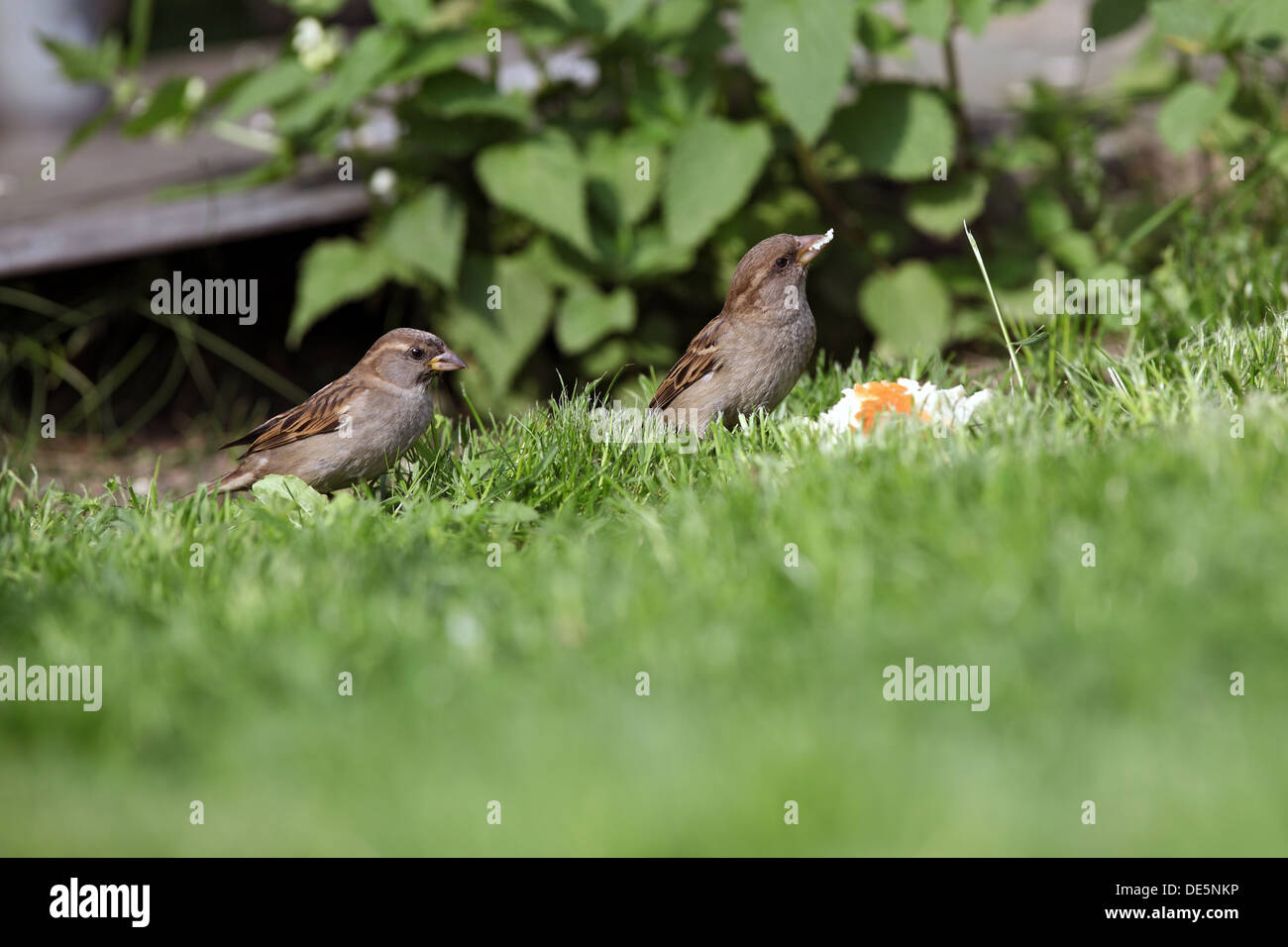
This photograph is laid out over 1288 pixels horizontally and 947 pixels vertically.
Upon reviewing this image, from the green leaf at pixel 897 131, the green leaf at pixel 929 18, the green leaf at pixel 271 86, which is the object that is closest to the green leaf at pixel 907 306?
the green leaf at pixel 897 131

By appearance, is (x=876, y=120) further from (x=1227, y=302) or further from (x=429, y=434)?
(x=429, y=434)

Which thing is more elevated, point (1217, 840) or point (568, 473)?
point (568, 473)

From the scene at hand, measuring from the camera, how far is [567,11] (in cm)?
691

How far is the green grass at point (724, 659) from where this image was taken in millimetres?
2734

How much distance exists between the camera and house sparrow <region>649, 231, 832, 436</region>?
5.36m

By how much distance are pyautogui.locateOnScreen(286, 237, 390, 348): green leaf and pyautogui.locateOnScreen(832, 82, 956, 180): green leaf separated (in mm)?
2583

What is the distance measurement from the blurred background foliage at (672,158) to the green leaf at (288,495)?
2.00 metres

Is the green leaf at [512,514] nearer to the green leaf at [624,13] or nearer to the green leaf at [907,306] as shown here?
the green leaf at [624,13]

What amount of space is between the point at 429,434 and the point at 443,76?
2498 mm

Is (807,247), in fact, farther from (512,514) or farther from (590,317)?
(590,317)

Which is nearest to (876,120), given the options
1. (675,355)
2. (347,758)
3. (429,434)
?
(675,355)

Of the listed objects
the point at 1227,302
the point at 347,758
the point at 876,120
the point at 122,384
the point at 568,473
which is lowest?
the point at 347,758

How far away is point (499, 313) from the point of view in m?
7.62

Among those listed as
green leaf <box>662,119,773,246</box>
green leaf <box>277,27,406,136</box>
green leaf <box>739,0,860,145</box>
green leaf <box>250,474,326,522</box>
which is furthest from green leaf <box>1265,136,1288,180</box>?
green leaf <box>250,474,326,522</box>
